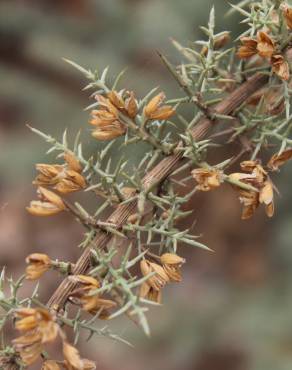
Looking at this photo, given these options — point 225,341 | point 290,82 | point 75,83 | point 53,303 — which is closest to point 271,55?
point 290,82

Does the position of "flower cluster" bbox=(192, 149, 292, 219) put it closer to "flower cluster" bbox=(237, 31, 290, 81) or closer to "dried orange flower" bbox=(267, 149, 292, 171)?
"dried orange flower" bbox=(267, 149, 292, 171)

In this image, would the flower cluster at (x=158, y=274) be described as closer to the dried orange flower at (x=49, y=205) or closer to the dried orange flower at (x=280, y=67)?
the dried orange flower at (x=49, y=205)

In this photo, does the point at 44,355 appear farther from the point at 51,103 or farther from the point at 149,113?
the point at 51,103

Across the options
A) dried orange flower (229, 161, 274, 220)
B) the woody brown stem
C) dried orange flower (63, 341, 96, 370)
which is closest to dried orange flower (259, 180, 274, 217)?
dried orange flower (229, 161, 274, 220)

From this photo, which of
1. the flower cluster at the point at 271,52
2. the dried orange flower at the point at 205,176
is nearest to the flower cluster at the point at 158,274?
the dried orange flower at the point at 205,176

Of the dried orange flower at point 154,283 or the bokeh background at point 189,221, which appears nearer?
the dried orange flower at point 154,283
